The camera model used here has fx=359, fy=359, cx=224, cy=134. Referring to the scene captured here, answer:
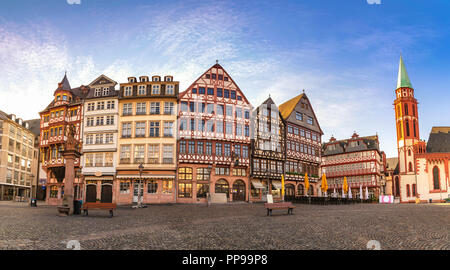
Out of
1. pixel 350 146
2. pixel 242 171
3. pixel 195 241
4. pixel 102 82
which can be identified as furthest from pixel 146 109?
pixel 350 146

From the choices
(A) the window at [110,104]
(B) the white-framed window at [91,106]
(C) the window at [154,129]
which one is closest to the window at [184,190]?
(C) the window at [154,129]

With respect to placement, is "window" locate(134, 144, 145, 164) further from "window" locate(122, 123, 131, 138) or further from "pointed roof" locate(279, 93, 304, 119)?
"pointed roof" locate(279, 93, 304, 119)

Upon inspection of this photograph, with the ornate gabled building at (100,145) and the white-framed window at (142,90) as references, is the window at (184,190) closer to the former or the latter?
the ornate gabled building at (100,145)

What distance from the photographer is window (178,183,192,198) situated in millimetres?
41188

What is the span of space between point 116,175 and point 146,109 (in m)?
8.50

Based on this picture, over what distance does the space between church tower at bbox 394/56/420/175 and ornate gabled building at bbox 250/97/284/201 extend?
2706 cm

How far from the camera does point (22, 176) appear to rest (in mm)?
70188

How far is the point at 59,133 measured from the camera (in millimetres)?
44594

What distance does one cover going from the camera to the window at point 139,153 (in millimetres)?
41688

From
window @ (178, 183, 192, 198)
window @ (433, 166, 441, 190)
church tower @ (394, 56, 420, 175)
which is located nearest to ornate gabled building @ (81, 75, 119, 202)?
window @ (178, 183, 192, 198)

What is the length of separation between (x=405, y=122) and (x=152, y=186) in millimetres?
49157

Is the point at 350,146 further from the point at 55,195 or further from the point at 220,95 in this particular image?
the point at 55,195

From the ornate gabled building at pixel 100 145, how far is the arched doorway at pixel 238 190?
1402 cm

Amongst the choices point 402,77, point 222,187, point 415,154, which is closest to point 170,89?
point 222,187
